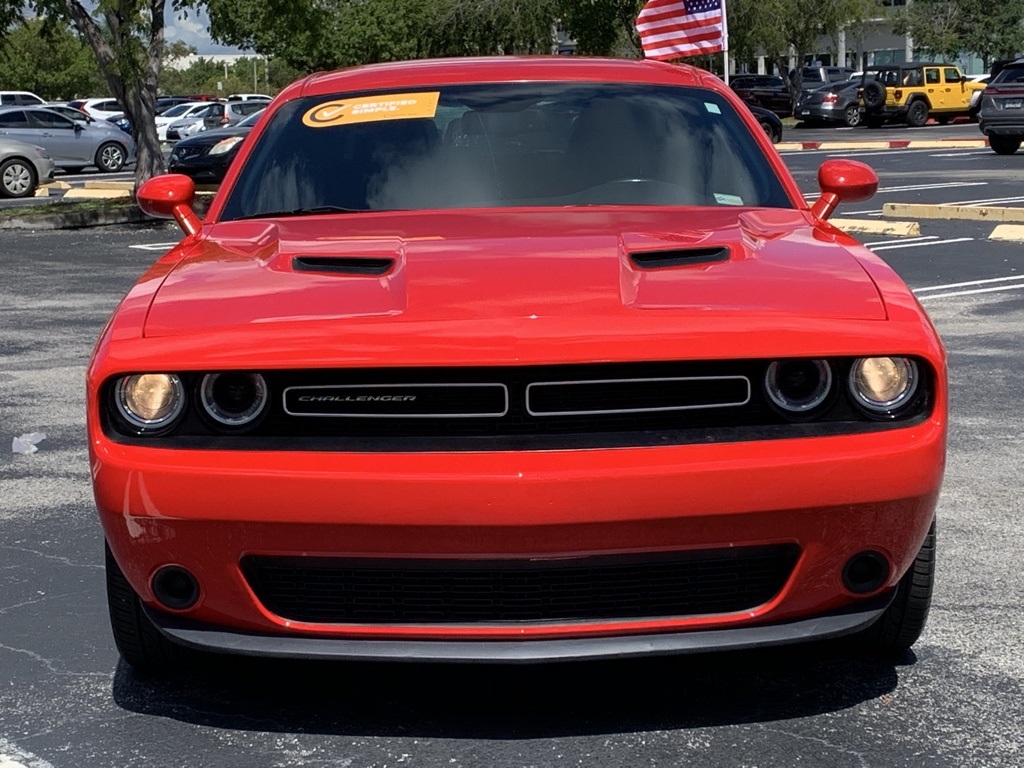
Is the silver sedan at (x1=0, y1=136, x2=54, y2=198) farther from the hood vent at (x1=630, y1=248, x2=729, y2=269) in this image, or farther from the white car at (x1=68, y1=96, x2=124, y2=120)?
the white car at (x1=68, y1=96, x2=124, y2=120)

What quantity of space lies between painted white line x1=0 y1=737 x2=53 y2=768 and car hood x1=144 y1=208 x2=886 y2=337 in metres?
0.94

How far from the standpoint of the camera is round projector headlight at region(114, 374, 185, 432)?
347cm

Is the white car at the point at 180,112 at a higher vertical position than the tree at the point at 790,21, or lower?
lower

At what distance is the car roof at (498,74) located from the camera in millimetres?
5332

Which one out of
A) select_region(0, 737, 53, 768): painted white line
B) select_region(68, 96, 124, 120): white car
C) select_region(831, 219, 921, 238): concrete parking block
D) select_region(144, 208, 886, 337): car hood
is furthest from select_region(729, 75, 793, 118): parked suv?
select_region(0, 737, 53, 768): painted white line

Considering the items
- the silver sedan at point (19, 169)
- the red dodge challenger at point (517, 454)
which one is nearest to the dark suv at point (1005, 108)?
the silver sedan at point (19, 169)

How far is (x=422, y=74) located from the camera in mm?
5387

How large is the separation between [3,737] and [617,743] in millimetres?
1361

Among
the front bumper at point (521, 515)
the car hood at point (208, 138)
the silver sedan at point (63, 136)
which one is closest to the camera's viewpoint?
the front bumper at point (521, 515)

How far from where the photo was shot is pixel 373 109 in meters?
5.16

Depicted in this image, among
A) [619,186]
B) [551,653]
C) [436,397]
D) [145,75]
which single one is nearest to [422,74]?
[619,186]

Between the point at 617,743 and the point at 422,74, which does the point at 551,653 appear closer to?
the point at 617,743

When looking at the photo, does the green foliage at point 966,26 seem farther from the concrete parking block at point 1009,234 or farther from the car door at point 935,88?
the concrete parking block at point 1009,234

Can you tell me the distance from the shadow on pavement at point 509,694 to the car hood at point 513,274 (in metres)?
0.85
